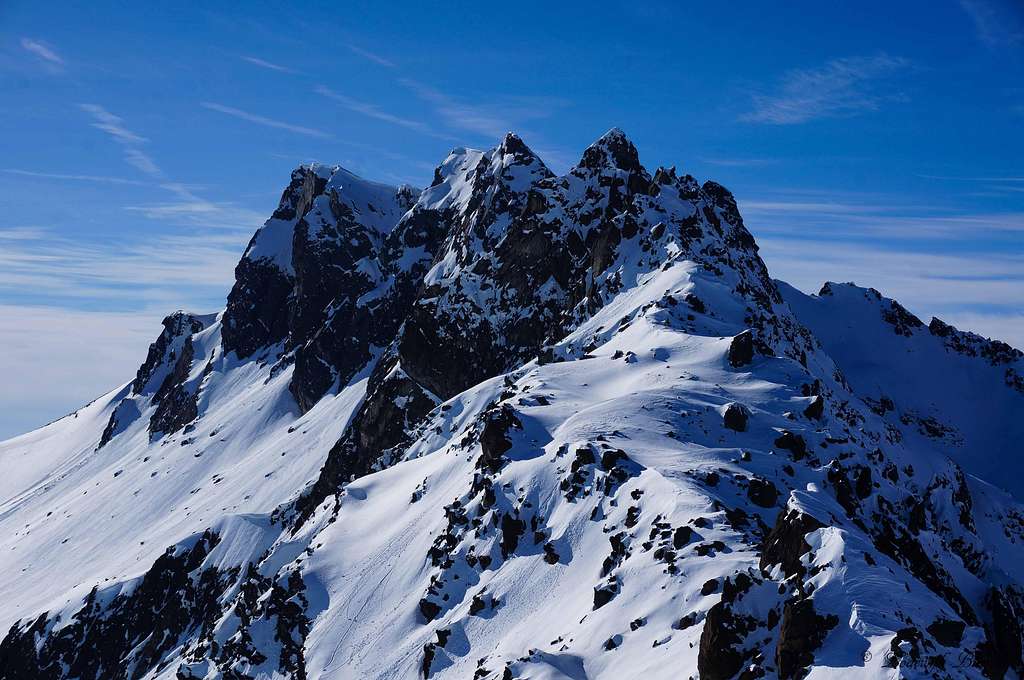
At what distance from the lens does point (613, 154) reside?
11406 centimetres

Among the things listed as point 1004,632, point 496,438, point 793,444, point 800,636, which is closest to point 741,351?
point 793,444

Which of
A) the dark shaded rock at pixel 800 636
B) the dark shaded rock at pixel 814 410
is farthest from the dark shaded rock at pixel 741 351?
the dark shaded rock at pixel 800 636

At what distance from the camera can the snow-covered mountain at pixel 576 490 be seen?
37.3 meters

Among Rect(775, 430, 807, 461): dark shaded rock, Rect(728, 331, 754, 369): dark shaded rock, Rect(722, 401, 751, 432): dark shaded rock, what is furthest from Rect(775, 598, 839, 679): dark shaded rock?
Rect(728, 331, 754, 369): dark shaded rock

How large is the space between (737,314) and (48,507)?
572 ft

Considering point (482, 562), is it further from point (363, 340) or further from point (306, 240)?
point (306, 240)

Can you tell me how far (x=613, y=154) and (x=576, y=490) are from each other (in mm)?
71104

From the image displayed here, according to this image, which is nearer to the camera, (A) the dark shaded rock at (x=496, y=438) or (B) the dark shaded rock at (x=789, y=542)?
(B) the dark shaded rock at (x=789, y=542)

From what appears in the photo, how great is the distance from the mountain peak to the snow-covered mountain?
33 cm

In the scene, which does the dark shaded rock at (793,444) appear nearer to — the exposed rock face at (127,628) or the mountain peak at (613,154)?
the mountain peak at (613,154)

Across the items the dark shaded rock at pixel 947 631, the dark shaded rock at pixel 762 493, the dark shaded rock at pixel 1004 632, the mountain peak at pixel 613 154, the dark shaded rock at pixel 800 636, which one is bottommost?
the dark shaded rock at pixel 1004 632

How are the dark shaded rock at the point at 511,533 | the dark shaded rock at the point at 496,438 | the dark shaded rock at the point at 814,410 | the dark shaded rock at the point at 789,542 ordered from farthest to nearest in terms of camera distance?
the dark shaded rock at the point at 496,438 → the dark shaded rock at the point at 814,410 → the dark shaded rock at the point at 511,533 → the dark shaded rock at the point at 789,542

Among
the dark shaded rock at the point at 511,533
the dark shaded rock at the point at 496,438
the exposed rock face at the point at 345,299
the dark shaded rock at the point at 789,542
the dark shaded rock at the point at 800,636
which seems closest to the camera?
the dark shaded rock at the point at 800,636

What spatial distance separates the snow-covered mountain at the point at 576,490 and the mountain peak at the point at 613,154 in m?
0.33
